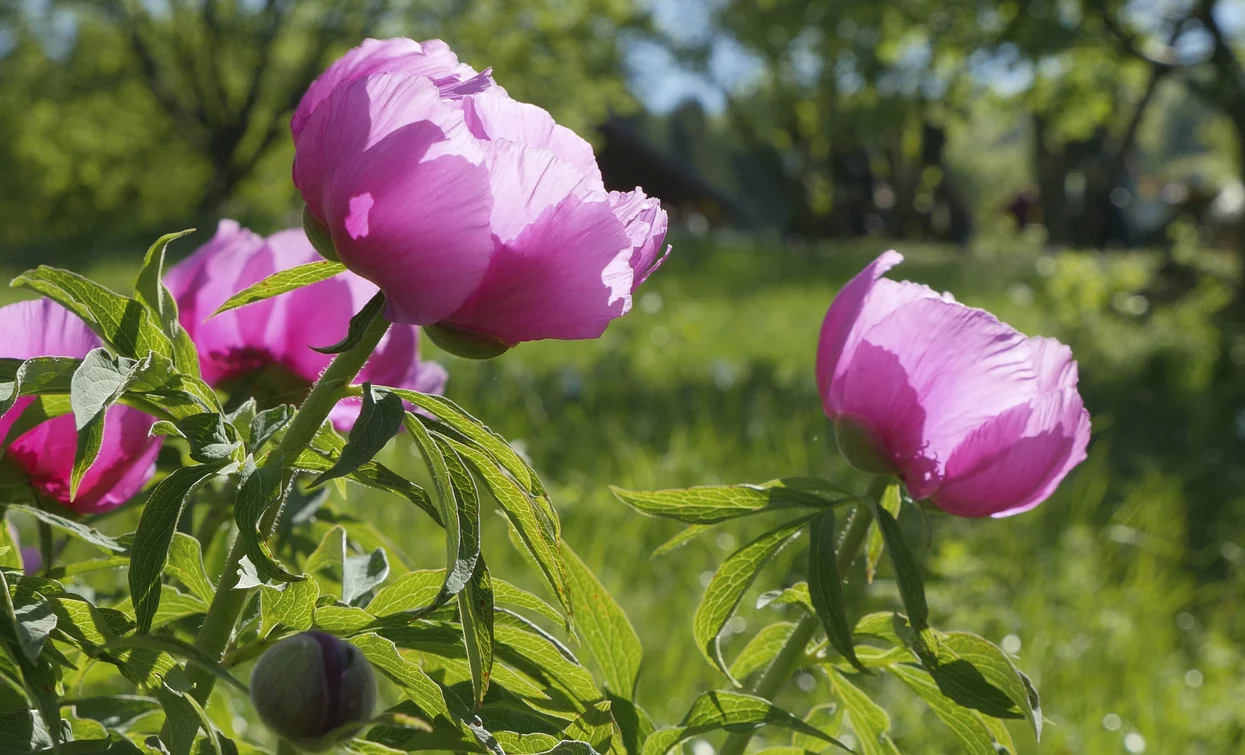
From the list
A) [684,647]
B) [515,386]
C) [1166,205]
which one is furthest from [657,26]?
[684,647]

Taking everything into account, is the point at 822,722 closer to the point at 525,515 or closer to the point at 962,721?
the point at 962,721

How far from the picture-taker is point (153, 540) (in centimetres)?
40

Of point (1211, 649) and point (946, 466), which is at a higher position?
point (946, 466)

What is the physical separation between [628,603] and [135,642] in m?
1.67

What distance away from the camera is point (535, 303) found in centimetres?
43

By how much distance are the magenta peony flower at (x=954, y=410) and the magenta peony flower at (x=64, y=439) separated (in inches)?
11.8

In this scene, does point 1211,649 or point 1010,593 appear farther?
point 1010,593

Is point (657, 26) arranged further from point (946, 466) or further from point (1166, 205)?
point (946, 466)

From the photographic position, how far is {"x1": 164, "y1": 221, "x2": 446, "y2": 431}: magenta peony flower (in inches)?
23.0

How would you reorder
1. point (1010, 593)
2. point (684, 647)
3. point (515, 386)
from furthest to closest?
1. point (515, 386)
2. point (1010, 593)
3. point (684, 647)

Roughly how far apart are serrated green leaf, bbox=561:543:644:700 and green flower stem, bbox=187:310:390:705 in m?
0.16

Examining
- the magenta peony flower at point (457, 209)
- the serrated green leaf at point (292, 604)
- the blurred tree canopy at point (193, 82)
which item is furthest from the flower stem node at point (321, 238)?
the blurred tree canopy at point (193, 82)

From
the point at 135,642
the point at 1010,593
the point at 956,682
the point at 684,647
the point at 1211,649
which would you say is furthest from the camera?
the point at 1010,593

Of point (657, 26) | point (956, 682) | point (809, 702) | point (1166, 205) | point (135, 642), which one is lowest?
point (1166, 205)
